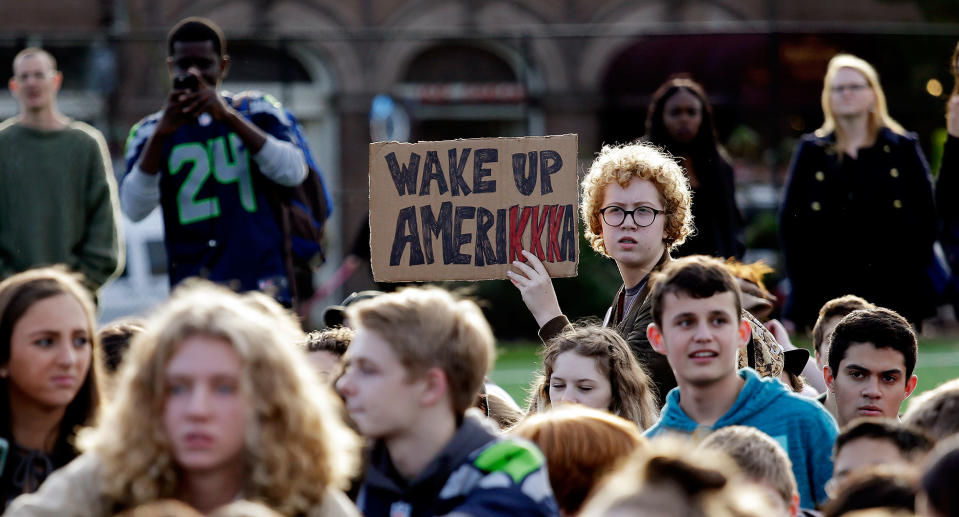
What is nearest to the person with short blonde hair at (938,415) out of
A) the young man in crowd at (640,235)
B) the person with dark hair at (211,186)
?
the young man in crowd at (640,235)

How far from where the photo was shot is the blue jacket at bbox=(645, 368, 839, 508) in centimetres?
436

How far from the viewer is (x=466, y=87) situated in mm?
23266

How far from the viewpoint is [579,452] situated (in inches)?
146

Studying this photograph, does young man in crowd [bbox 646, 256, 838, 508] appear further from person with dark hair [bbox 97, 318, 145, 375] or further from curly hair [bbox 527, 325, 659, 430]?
person with dark hair [bbox 97, 318, 145, 375]

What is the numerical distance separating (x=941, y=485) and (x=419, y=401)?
4.32 ft

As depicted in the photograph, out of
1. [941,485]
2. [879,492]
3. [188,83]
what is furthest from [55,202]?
[941,485]

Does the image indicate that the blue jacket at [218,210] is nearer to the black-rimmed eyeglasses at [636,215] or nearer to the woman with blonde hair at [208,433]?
the black-rimmed eyeglasses at [636,215]

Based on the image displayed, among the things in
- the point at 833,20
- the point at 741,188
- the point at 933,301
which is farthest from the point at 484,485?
the point at 833,20

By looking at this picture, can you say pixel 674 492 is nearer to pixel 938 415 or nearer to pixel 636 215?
pixel 938 415

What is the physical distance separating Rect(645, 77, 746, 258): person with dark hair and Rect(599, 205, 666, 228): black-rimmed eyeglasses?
64.0 inches

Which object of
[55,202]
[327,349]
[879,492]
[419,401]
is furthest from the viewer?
[55,202]

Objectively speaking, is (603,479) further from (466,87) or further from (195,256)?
(466,87)

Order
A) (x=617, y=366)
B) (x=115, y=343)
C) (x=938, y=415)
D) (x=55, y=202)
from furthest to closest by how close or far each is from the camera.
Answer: (x=55, y=202) → (x=617, y=366) → (x=115, y=343) → (x=938, y=415)

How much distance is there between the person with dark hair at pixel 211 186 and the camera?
258 inches
